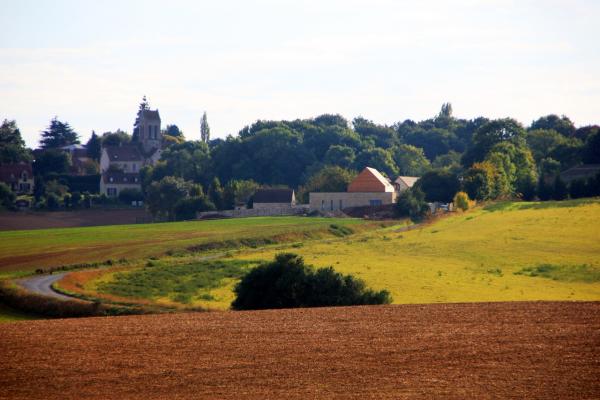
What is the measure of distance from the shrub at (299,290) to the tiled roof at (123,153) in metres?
132

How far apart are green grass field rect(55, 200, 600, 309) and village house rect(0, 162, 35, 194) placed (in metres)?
80.8

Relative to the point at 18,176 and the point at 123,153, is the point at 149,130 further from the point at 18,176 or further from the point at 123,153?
the point at 18,176

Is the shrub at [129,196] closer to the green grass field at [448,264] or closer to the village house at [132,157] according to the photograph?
the village house at [132,157]

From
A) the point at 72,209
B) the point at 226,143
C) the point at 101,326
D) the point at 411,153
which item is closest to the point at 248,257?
the point at 101,326

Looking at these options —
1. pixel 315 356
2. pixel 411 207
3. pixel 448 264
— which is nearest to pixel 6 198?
pixel 411 207

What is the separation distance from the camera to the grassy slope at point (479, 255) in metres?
47.7

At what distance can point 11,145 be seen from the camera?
168875 millimetres

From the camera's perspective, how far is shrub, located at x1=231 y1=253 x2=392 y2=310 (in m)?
43.0

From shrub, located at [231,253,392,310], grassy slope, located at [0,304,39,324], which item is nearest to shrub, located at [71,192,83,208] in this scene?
grassy slope, located at [0,304,39,324]

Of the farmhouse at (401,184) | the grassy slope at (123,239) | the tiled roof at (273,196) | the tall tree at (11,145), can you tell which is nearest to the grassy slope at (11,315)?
the grassy slope at (123,239)

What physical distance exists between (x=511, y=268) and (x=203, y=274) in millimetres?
18024

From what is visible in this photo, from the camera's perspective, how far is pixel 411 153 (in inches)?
6954

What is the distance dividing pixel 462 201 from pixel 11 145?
9576 cm

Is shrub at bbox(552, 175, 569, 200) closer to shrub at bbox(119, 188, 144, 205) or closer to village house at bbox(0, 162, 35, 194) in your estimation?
A: shrub at bbox(119, 188, 144, 205)
